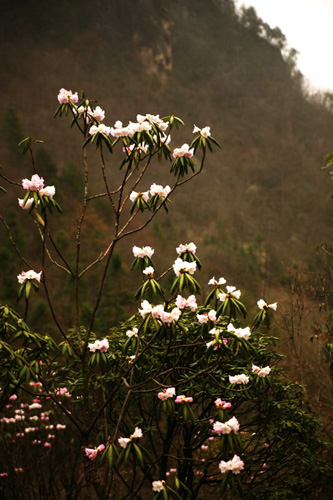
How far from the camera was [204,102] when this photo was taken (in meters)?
30.0

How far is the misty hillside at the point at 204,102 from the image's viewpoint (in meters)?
18.4

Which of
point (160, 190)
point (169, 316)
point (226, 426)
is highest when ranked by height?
point (160, 190)

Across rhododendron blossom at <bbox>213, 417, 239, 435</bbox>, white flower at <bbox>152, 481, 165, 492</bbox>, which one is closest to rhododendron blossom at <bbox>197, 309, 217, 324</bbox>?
rhododendron blossom at <bbox>213, 417, 239, 435</bbox>

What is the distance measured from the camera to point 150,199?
255 centimetres

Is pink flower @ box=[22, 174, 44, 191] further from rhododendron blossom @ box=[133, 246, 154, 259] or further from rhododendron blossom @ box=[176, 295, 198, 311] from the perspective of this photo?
rhododendron blossom @ box=[176, 295, 198, 311]

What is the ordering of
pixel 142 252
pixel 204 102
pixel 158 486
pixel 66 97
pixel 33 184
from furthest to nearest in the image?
pixel 204 102 → pixel 66 97 → pixel 142 252 → pixel 33 184 → pixel 158 486

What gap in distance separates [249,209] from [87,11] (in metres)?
24.5

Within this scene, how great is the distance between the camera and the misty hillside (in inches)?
725

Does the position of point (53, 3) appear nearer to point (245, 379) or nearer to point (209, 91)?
point (209, 91)

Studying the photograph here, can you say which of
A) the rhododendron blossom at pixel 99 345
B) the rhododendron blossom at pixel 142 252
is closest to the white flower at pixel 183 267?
the rhododendron blossom at pixel 142 252

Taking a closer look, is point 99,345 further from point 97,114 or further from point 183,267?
point 97,114

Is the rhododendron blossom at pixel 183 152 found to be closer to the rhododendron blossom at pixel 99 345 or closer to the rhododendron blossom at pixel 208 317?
the rhododendron blossom at pixel 208 317

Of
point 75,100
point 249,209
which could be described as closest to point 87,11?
point 249,209

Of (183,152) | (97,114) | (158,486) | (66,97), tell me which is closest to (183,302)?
(158,486)
